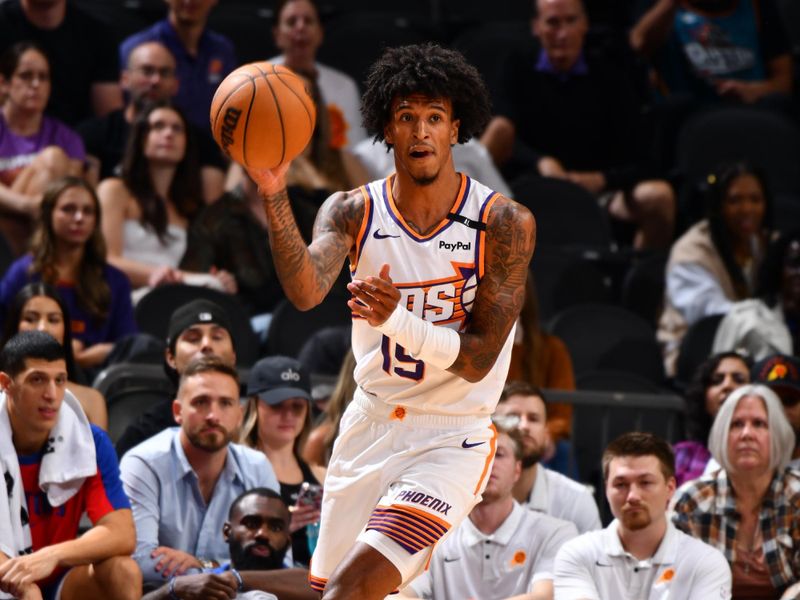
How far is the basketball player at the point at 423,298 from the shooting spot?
16.1 feet

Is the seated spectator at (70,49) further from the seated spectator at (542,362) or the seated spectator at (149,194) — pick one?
the seated spectator at (542,362)

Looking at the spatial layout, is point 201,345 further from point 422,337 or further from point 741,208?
point 741,208

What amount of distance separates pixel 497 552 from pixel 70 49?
18.0 ft

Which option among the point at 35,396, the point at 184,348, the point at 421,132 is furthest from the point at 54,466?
the point at 421,132

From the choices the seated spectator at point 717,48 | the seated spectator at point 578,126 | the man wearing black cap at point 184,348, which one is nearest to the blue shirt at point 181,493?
the man wearing black cap at point 184,348

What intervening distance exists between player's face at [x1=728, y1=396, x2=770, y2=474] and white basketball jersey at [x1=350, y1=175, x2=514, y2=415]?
7.65 feet

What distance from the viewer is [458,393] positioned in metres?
5.02

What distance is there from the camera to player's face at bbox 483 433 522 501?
651 centimetres

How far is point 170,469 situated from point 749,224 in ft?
15.8

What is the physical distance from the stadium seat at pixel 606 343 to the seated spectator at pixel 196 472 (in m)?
3.07

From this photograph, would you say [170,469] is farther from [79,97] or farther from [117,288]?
[79,97]

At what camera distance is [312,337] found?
8.35 m

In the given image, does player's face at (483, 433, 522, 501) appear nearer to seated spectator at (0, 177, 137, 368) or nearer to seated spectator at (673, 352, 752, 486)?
seated spectator at (673, 352, 752, 486)

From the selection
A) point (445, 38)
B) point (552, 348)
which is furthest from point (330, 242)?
point (445, 38)
